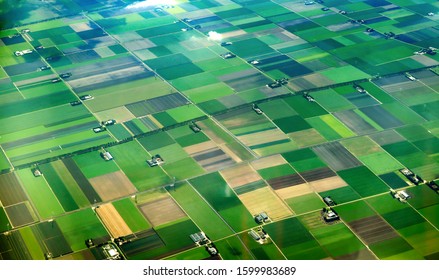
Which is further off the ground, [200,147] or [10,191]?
[10,191]

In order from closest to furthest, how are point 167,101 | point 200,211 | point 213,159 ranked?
point 200,211, point 213,159, point 167,101

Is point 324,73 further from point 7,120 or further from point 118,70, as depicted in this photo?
point 7,120

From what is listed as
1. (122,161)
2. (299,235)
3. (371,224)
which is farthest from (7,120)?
(371,224)

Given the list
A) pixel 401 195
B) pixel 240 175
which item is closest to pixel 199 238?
pixel 240 175

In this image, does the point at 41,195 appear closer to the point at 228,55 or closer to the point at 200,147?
the point at 200,147

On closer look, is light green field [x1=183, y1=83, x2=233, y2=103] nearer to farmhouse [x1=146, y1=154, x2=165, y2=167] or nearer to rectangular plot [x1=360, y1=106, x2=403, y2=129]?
farmhouse [x1=146, y1=154, x2=165, y2=167]

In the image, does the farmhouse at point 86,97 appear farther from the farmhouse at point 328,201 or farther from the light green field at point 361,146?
the farmhouse at point 328,201

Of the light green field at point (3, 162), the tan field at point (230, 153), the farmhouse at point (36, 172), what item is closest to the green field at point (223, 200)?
the tan field at point (230, 153)

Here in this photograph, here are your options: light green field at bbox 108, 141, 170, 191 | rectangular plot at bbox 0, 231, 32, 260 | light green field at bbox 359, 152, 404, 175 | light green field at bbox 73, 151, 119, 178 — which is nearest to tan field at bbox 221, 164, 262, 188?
light green field at bbox 108, 141, 170, 191
